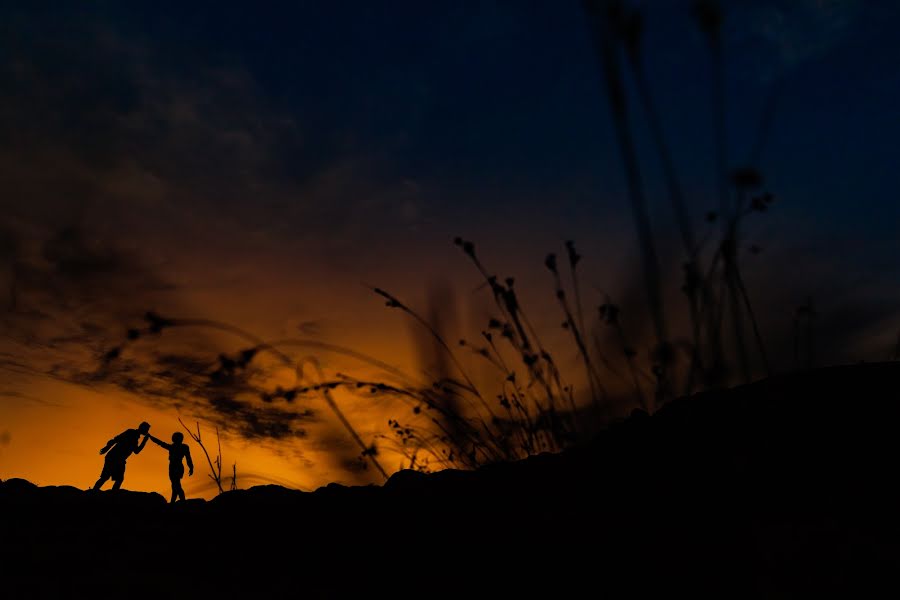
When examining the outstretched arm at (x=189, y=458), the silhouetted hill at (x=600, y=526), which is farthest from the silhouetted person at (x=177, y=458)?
the silhouetted hill at (x=600, y=526)

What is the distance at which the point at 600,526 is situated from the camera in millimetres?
3205

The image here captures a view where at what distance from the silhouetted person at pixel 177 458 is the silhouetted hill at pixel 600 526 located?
17.1 ft

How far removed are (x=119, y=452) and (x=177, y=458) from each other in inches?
33.9

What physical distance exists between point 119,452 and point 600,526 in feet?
29.2

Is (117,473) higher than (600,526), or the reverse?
(117,473)

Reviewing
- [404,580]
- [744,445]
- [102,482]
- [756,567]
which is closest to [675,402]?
[744,445]

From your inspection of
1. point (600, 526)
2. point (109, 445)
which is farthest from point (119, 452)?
point (600, 526)

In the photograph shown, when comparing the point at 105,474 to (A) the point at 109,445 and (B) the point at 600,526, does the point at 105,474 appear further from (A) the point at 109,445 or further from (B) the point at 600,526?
(B) the point at 600,526

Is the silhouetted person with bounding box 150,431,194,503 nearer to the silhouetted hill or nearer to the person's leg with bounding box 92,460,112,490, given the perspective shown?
the person's leg with bounding box 92,460,112,490

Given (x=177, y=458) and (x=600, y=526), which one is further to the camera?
(x=177, y=458)

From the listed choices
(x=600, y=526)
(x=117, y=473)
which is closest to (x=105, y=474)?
(x=117, y=473)

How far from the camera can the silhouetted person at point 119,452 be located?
9.51 metres

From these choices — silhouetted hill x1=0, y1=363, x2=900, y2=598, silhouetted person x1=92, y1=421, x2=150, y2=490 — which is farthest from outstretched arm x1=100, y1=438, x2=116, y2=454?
silhouetted hill x1=0, y1=363, x2=900, y2=598

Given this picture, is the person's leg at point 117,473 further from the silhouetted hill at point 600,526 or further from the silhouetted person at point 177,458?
the silhouetted hill at point 600,526
